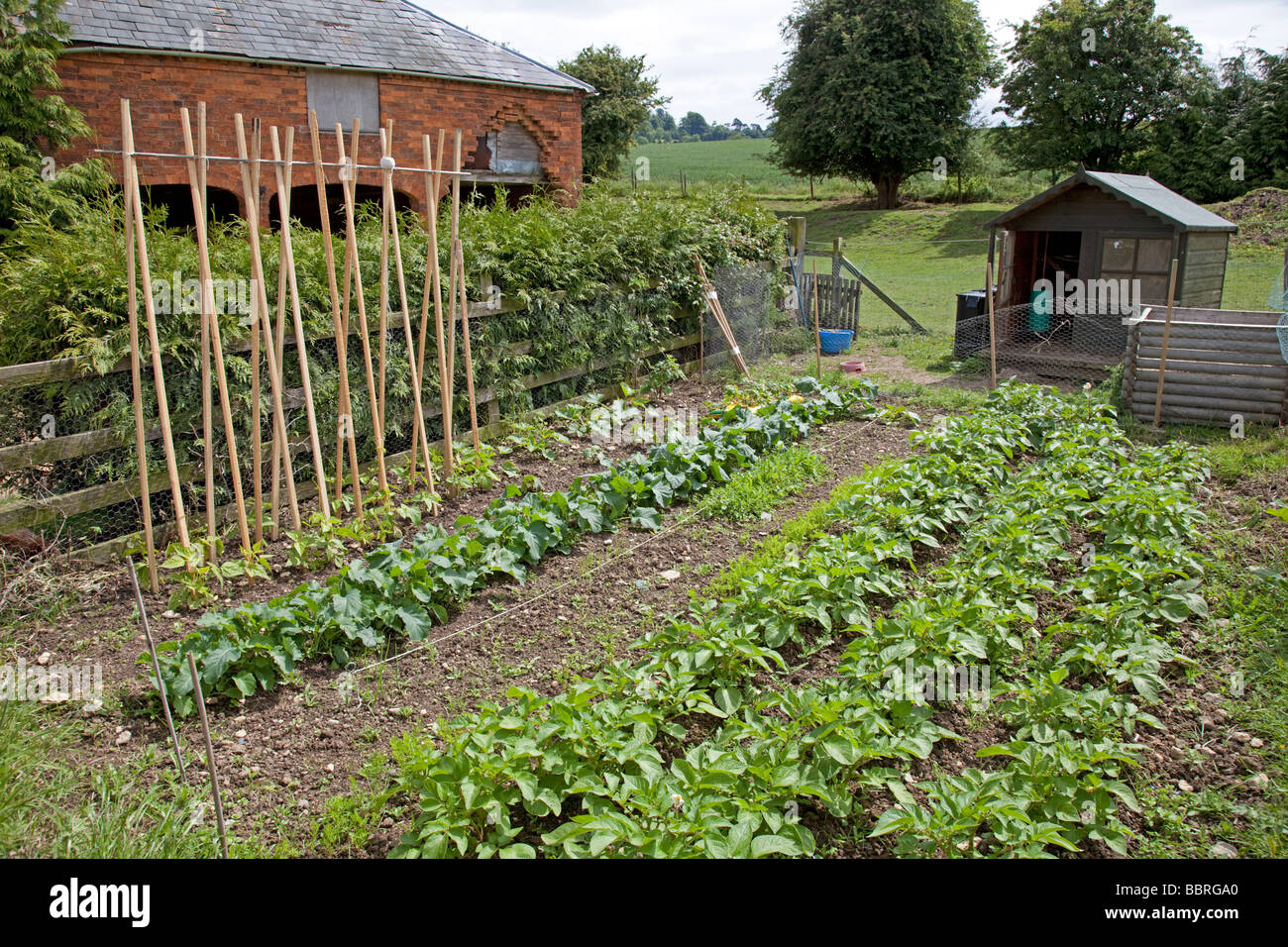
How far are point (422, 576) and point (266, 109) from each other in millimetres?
14304

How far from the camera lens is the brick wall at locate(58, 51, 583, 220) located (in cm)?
1483

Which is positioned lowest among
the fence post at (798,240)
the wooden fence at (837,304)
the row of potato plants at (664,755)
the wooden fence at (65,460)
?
the row of potato plants at (664,755)

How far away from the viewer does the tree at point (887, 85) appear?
37.2m

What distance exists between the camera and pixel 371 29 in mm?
18453

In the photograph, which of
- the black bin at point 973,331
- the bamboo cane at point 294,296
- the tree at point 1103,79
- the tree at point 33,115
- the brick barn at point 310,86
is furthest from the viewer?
the tree at point 1103,79

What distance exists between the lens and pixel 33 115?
527 inches

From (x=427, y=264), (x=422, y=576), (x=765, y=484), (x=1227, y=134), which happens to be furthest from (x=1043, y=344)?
(x=1227, y=134)

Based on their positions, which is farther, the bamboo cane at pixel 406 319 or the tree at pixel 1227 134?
the tree at pixel 1227 134

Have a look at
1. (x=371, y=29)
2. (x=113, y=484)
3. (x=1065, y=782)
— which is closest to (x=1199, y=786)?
(x=1065, y=782)

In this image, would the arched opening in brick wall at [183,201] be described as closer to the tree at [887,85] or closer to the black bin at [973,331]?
the black bin at [973,331]

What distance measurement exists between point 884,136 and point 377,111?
25.3m

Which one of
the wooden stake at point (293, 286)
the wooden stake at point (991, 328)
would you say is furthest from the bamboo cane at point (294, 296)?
the wooden stake at point (991, 328)

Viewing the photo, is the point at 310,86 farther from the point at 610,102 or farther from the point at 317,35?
the point at 610,102

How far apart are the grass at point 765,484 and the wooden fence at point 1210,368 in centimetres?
469
